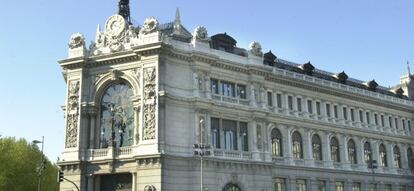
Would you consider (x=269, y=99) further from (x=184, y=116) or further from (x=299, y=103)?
(x=184, y=116)

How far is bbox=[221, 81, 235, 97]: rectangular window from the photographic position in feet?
194

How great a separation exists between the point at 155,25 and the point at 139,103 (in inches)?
309

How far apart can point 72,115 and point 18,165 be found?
19.8 meters

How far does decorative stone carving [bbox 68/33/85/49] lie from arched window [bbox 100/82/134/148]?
5786 millimetres

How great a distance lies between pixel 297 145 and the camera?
217 ft

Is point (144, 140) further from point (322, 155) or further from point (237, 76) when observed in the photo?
point (322, 155)

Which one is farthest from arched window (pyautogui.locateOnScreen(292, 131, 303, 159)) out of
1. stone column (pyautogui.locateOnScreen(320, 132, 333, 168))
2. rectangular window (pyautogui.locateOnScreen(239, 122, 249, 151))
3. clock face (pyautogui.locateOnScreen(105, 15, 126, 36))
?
clock face (pyautogui.locateOnScreen(105, 15, 126, 36))

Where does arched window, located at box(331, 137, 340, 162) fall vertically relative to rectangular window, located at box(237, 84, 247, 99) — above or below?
below

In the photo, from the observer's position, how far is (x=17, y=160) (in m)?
72.6

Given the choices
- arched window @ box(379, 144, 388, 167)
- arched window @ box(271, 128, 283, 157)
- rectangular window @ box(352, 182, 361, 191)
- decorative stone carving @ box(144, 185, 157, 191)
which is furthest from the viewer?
arched window @ box(379, 144, 388, 167)

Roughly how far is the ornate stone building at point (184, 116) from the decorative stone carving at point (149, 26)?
0.35 feet

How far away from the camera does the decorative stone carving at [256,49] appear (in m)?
62.2

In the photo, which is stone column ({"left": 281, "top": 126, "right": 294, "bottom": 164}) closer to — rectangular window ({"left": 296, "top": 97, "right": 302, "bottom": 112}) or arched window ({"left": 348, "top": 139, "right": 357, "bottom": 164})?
rectangular window ({"left": 296, "top": 97, "right": 302, "bottom": 112})

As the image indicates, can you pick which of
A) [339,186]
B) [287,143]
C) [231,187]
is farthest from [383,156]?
[231,187]
